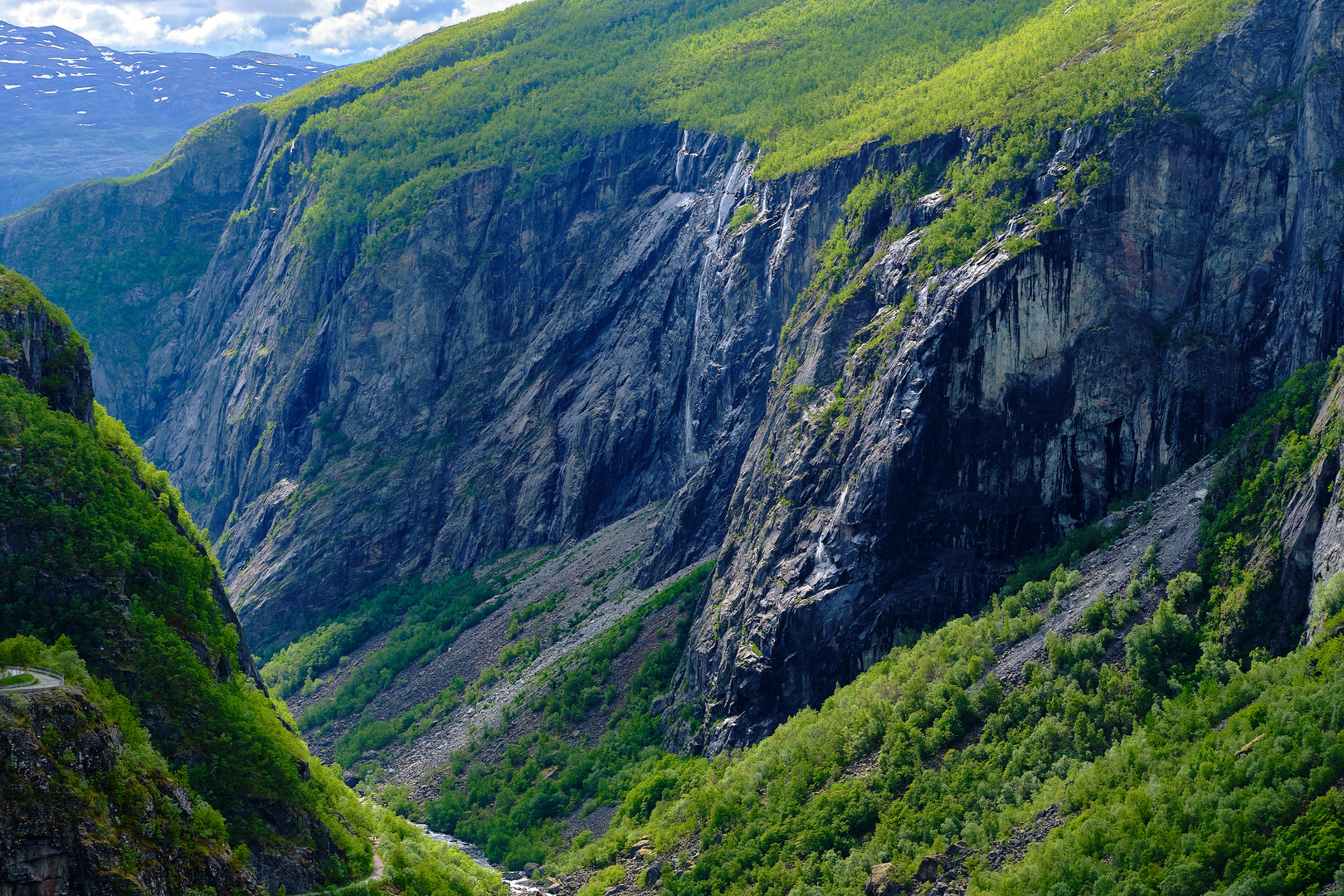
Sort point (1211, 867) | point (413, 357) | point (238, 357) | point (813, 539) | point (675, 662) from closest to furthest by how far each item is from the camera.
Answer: point (1211, 867)
point (813, 539)
point (675, 662)
point (413, 357)
point (238, 357)

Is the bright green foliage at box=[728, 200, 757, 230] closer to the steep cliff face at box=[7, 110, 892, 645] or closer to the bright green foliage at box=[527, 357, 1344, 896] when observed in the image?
the steep cliff face at box=[7, 110, 892, 645]

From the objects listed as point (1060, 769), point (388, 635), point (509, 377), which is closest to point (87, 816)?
point (1060, 769)

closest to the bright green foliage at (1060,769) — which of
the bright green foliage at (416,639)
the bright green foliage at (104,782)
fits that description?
the bright green foliage at (104,782)

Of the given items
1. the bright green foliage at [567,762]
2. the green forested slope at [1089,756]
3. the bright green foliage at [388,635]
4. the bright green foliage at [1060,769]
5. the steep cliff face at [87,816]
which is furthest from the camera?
the bright green foliage at [388,635]

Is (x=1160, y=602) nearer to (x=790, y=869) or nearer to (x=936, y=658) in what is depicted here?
(x=936, y=658)

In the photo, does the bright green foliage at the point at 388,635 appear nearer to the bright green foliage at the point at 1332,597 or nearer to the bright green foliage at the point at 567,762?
the bright green foliage at the point at 567,762

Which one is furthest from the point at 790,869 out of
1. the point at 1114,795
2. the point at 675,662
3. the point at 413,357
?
the point at 413,357

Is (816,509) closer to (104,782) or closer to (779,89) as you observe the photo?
(104,782)
